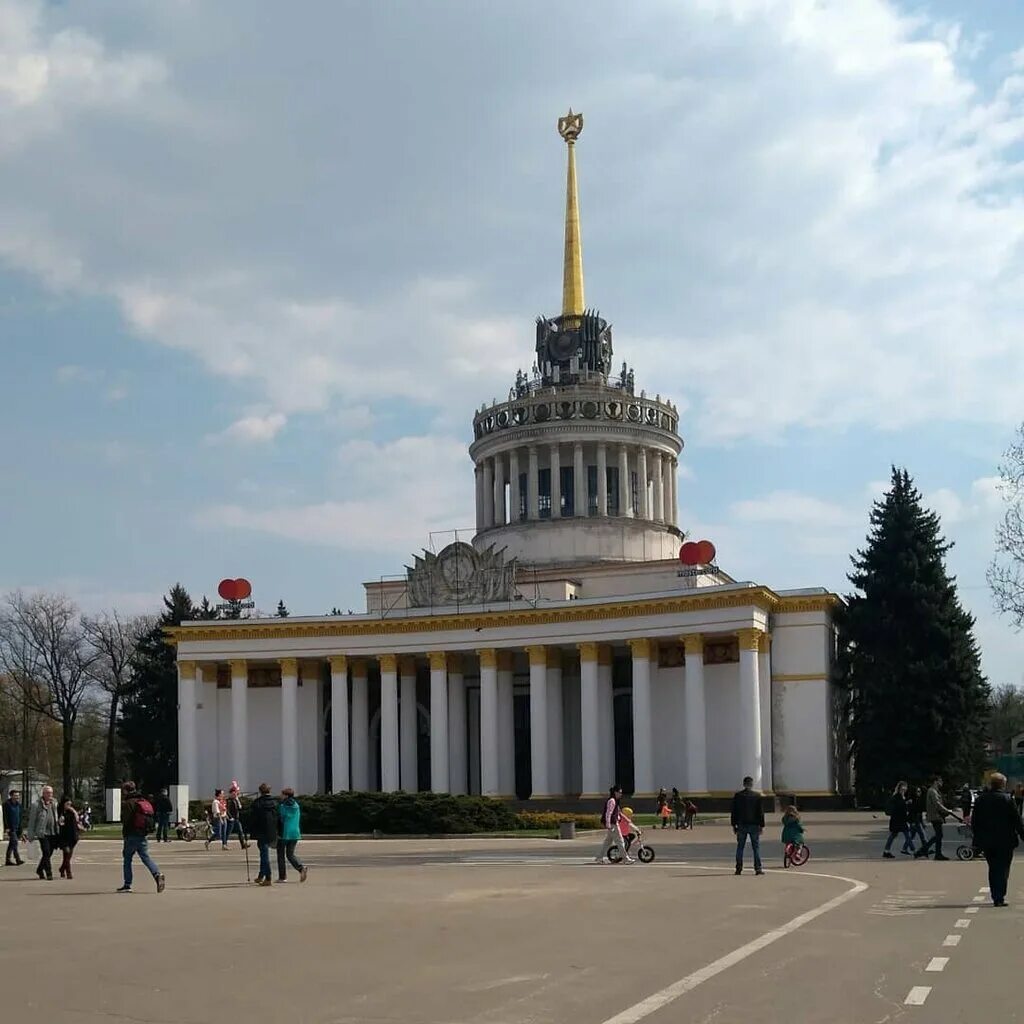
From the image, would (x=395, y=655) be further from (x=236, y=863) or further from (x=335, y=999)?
(x=335, y=999)

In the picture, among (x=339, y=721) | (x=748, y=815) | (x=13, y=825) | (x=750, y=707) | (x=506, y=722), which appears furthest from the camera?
(x=339, y=721)

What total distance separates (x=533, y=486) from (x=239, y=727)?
22624mm

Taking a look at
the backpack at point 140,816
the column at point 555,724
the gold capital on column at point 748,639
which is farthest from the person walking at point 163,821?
the gold capital on column at point 748,639

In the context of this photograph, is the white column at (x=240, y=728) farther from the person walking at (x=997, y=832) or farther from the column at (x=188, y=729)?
the person walking at (x=997, y=832)

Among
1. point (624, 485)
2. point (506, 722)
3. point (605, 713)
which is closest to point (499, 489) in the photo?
point (624, 485)

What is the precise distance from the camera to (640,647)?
67375 mm

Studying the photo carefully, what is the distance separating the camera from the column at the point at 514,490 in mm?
85625

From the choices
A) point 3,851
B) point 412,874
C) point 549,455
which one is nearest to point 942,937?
point 412,874

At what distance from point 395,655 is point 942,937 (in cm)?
5866

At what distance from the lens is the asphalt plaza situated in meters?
11.9

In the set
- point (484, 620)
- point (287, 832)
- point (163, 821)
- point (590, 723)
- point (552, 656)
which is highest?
point (484, 620)

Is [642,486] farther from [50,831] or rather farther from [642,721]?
[50,831]

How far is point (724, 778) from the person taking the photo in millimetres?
66438

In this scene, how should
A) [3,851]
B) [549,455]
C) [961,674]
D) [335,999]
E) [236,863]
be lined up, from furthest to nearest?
[549,455]
[961,674]
[3,851]
[236,863]
[335,999]
